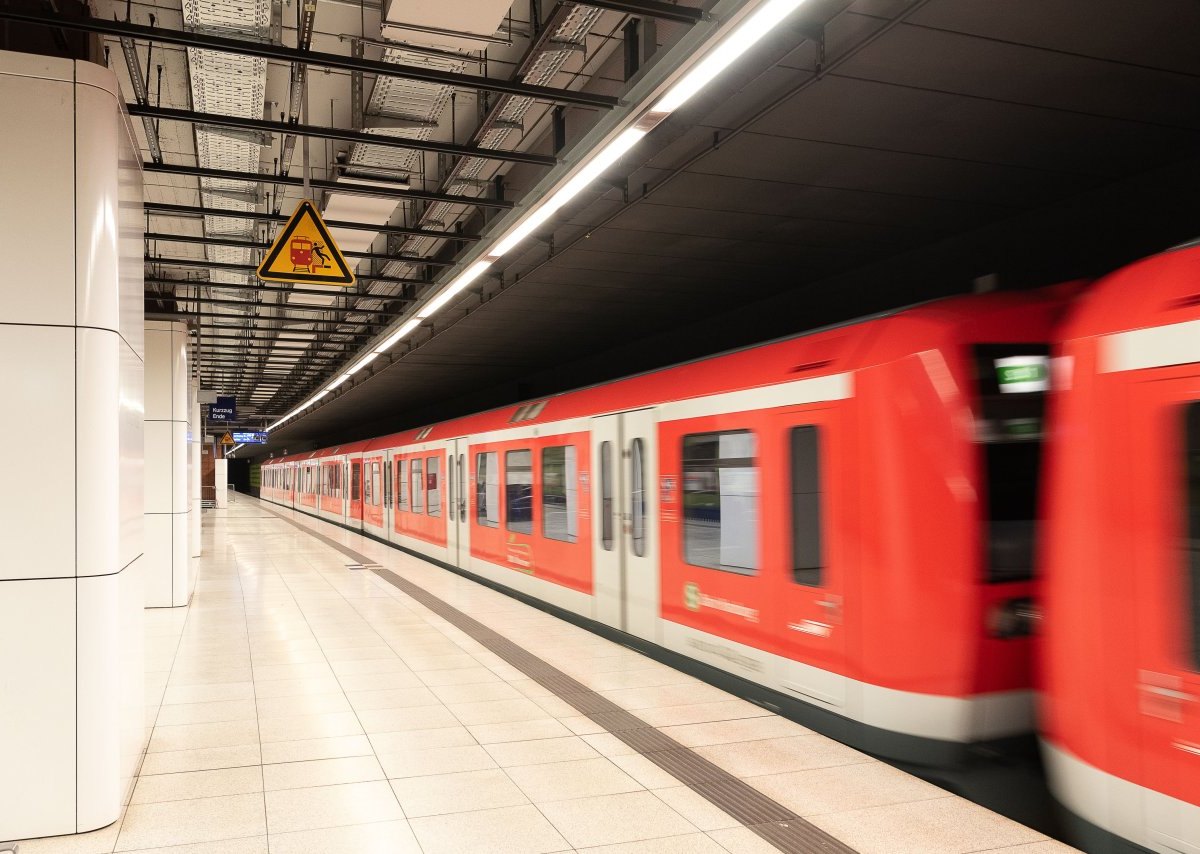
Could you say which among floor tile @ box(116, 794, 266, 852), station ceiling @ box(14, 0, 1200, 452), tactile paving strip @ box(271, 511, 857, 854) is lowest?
tactile paving strip @ box(271, 511, 857, 854)

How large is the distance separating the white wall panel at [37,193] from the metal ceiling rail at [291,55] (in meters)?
0.50

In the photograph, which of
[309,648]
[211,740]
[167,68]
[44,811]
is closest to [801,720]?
[211,740]

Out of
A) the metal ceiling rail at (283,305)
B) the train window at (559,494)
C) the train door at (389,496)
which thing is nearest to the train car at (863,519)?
the train window at (559,494)

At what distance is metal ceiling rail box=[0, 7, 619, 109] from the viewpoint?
12.7ft

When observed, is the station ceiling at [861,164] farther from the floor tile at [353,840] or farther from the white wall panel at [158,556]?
the floor tile at [353,840]

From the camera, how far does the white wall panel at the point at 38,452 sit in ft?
10.9

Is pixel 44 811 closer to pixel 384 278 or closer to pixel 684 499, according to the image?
pixel 684 499

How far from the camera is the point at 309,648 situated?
6965mm

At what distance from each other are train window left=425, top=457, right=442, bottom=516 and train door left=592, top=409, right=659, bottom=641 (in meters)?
6.37

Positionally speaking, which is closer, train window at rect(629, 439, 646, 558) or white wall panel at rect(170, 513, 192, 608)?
train window at rect(629, 439, 646, 558)

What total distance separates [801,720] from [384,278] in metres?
7.34

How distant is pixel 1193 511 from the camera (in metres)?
2.80

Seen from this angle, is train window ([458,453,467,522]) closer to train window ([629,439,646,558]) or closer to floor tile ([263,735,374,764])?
train window ([629,439,646,558])

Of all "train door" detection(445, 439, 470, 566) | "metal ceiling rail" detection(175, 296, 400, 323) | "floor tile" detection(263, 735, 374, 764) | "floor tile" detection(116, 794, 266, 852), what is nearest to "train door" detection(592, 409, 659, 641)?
"floor tile" detection(263, 735, 374, 764)
